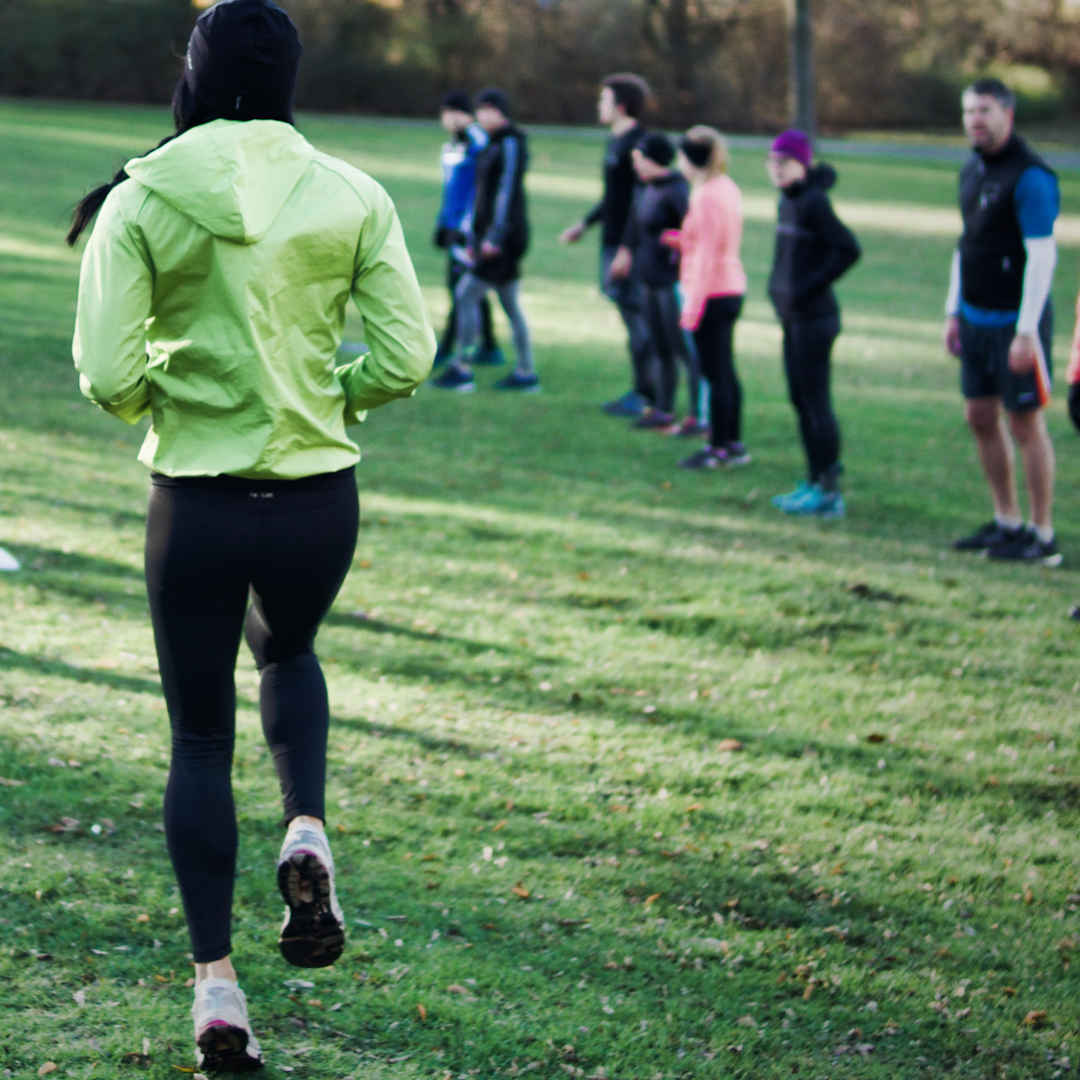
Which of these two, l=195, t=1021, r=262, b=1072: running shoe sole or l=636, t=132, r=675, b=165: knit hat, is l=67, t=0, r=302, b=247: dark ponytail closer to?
l=195, t=1021, r=262, b=1072: running shoe sole

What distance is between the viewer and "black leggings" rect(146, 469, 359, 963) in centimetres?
299

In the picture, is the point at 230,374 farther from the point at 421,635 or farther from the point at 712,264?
the point at 712,264

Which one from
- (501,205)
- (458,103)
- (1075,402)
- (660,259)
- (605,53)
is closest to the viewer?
(1075,402)

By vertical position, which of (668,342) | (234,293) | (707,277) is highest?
(234,293)

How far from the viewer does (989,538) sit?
27.7ft

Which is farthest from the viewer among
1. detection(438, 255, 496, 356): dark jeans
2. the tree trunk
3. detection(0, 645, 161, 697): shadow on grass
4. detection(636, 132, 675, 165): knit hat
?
the tree trunk

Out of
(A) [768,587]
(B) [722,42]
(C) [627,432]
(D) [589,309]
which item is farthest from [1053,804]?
(B) [722,42]

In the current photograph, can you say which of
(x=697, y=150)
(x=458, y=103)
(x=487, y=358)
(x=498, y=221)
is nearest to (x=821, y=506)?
(x=697, y=150)

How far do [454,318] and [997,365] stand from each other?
5.91 m

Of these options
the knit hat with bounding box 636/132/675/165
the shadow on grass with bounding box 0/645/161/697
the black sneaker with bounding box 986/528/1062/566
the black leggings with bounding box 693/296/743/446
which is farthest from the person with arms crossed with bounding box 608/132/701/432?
the shadow on grass with bounding box 0/645/161/697

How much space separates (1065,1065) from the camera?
3584 mm

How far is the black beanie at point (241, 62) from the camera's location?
116 inches

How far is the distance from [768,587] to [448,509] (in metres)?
2.16

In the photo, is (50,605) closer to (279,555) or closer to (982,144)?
(279,555)
